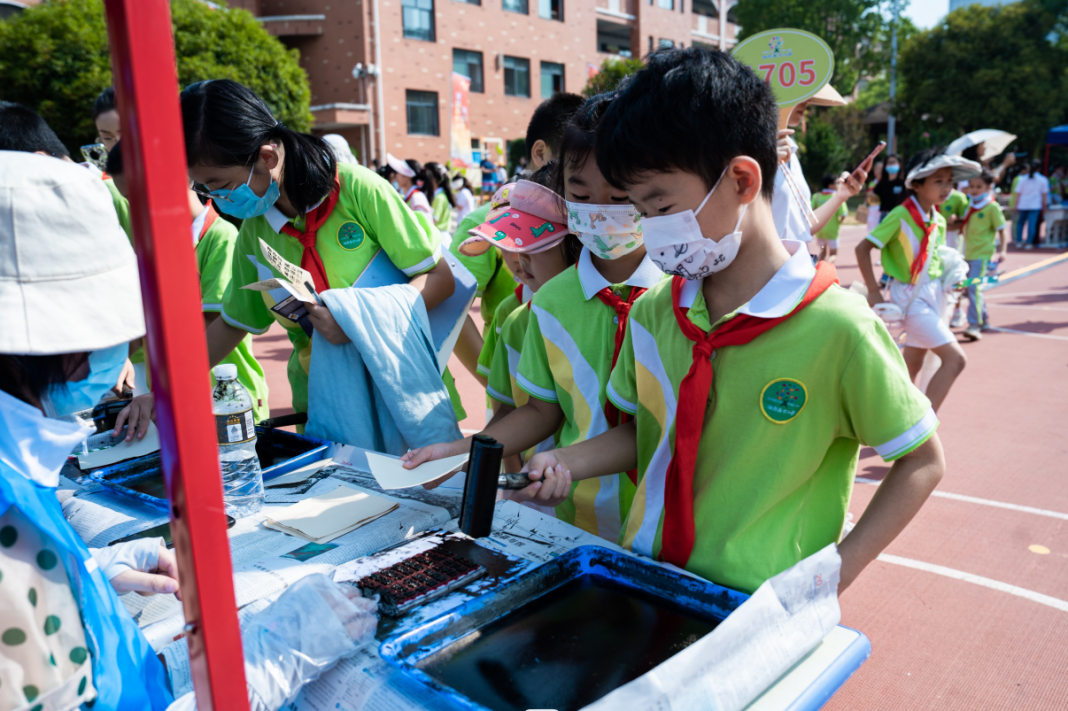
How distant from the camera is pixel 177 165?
2.34ft

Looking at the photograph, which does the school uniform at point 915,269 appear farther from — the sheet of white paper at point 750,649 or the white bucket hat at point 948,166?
the sheet of white paper at point 750,649

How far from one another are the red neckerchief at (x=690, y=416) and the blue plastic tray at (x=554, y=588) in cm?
12

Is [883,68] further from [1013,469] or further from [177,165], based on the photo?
[177,165]

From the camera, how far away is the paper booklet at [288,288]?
1.99m

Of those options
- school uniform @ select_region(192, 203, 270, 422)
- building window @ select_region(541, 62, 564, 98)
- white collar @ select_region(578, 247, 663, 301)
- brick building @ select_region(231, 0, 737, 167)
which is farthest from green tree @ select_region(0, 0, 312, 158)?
building window @ select_region(541, 62, 564, 98)

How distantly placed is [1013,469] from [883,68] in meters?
36.0

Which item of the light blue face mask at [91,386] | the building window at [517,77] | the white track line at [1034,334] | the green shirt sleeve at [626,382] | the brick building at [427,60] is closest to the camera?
the light blue face mask at [91,386]

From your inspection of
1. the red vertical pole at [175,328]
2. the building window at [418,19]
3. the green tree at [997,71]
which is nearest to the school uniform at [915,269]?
the red vertical pole at [175,328]

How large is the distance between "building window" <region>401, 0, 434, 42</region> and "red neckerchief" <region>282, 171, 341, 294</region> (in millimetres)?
24052

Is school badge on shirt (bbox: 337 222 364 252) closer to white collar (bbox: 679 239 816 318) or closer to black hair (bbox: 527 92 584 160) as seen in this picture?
black hair (bbox: 527 92 584 160)

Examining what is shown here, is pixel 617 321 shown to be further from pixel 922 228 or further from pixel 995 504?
pixel 922 228

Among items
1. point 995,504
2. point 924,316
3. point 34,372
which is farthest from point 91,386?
point 924,316

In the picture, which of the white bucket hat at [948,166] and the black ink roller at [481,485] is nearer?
the black ink roller at [481,485]

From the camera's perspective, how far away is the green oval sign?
3307mm
